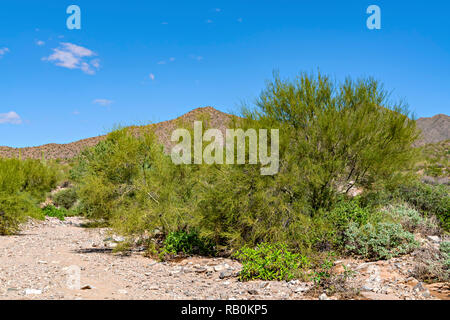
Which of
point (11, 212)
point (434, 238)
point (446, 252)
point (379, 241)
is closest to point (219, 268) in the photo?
point (379, 241)

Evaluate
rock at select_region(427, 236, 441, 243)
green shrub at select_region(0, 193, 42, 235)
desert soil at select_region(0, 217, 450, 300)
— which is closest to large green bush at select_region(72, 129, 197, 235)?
desert soil at select_region(0, 217, 450, 300)

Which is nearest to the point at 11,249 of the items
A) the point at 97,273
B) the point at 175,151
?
the point at 97,273

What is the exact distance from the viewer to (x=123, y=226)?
475 inches

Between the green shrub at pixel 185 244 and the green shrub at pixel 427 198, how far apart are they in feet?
21.1

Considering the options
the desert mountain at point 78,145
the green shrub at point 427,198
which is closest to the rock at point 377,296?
the green shrub at point 427,198

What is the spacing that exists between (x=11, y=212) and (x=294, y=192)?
11.7 meters

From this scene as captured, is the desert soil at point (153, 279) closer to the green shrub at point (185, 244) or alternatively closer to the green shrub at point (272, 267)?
the green shrub at point (272, 267)

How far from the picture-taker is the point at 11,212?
52.7ft

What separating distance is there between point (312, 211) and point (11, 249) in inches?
360

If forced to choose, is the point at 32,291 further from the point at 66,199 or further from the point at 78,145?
the point at 78,145

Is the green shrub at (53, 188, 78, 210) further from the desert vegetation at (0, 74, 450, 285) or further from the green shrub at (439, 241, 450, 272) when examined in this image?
the green shrub at (439, 241, 450, 272)

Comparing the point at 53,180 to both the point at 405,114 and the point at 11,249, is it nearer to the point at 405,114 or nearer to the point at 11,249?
the point at 11,249

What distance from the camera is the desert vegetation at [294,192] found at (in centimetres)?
1013

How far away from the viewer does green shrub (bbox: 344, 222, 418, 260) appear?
9.26 meters
